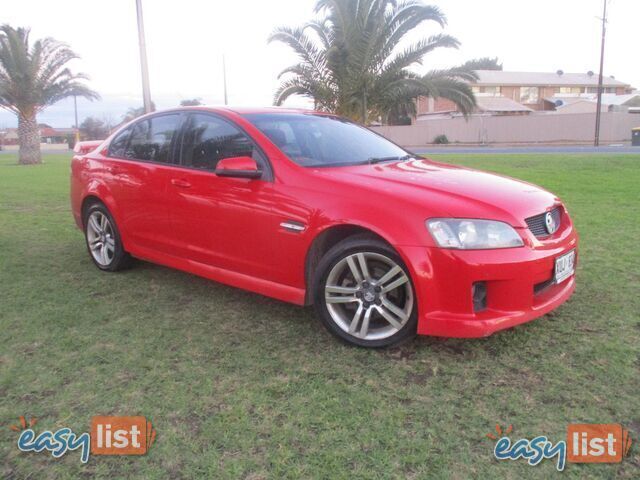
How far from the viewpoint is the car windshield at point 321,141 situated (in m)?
3.82

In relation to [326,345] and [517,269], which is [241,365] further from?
[517,269]

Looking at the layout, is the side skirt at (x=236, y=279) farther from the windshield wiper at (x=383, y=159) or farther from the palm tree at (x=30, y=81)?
the palm tree at (x=30, y=81)

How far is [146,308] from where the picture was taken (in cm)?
409

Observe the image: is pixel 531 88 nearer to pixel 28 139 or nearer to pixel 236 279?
pixel 28 139

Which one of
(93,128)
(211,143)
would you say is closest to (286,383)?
(211,143)

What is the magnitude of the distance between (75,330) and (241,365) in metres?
1.31

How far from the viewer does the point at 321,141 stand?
4.09m

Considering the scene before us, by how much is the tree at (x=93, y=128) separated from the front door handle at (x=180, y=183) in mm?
58452

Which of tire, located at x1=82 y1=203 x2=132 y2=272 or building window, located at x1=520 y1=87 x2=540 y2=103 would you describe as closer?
tire, located at x1=82 y1=203 x2=132 y2=272

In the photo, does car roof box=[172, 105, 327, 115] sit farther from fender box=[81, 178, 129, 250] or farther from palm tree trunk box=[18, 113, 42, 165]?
palm tree trunk box=[18, 113, 42, 165]

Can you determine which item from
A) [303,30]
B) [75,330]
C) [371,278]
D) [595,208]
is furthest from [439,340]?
[303,30]

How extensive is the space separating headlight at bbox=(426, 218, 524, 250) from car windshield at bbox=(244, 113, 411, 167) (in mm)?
1066

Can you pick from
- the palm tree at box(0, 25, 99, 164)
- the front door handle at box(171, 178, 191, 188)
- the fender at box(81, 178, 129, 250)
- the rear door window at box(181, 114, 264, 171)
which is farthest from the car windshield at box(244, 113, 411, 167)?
the palm tree at box(0, 25, 99, 164)

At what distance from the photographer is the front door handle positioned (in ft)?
13.3
